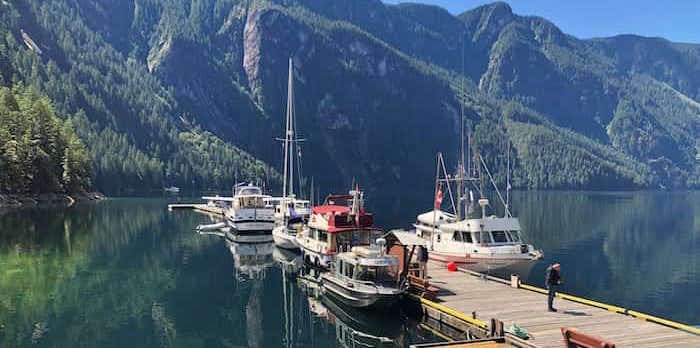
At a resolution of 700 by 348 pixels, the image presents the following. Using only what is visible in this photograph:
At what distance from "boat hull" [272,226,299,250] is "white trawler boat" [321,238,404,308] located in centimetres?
2733

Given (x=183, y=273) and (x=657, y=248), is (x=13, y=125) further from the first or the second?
(x=657, y=248)

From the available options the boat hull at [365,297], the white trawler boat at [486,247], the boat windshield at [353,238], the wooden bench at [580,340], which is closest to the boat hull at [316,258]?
the boat windshield at [353,238]

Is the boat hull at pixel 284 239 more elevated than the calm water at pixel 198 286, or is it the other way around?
the boat hull at pixel 284 239

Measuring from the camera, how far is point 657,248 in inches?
3292

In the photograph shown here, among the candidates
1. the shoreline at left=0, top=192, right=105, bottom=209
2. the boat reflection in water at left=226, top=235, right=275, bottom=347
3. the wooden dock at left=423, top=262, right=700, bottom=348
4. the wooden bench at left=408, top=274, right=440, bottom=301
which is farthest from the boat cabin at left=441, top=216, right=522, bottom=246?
the shoreline at left=0, top=192, right=105, bottom=209

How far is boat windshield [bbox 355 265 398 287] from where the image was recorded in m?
39.2

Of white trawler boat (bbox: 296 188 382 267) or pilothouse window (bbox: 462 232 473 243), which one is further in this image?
pilothouse window (bbox: 462 232 473 243)

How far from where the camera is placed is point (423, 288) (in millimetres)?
38750

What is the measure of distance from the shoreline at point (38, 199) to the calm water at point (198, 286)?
1682cm

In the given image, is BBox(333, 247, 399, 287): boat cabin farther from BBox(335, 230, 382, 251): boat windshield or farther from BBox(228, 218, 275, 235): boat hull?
BBox(228, 218, 275, 235): boat hull

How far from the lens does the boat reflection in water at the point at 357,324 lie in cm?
3431

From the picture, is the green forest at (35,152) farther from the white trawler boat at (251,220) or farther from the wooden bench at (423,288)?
the wooden bench at (423,288)

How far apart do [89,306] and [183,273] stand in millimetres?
14900

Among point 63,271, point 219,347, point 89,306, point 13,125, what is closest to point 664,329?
point 219,347
